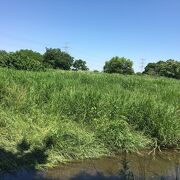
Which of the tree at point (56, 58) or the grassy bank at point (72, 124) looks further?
the tree at point (56, 58)

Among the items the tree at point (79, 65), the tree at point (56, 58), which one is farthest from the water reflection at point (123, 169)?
the tree at point (79, 65)

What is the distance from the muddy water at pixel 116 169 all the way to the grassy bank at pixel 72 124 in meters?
0.24

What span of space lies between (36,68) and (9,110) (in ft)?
60.2

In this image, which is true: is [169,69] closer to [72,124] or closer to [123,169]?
[72,124]

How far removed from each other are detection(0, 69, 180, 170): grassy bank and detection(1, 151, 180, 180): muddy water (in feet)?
0.80

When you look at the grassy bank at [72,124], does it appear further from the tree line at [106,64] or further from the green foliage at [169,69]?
the green foliage at [169,69]

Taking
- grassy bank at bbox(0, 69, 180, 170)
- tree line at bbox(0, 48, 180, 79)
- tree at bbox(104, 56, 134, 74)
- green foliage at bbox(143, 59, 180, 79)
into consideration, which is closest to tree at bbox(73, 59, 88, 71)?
tree line at bbox(0, 48, 180, 79)

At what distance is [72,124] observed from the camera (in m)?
8.01

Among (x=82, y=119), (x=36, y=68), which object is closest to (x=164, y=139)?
(x=82, y=119)

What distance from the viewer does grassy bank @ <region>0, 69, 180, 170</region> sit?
6.44 meters

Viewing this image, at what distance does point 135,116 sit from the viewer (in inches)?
343

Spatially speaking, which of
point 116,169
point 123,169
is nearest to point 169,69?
point 116,169

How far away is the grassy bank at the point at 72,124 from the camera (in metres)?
6.44

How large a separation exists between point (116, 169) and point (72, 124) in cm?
201
